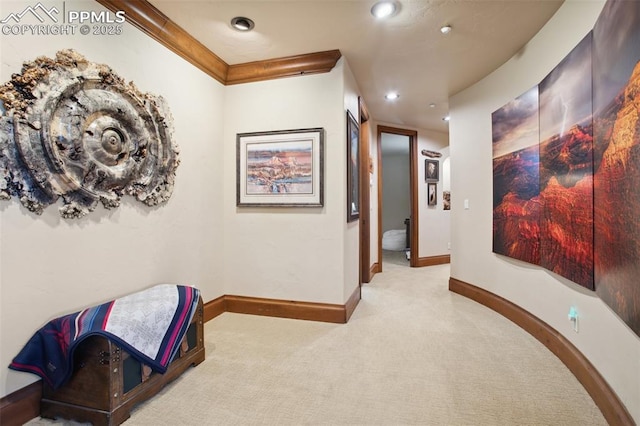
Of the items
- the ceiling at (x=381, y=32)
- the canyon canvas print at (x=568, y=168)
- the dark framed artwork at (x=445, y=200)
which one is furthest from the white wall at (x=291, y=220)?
the dark framed artwork at (x=445, y=200)

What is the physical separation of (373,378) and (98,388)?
4.91ft

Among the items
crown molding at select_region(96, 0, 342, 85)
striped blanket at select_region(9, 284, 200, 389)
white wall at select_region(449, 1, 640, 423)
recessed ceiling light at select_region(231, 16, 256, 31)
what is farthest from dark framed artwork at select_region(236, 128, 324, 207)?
white wall at select_region(449, 1, 640, 423)

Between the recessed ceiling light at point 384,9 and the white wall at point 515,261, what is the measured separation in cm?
119

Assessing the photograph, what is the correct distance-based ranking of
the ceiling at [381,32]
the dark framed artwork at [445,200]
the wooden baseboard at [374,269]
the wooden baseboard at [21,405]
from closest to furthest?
the wooden baseboard at [21,405], the ceiling at [381,32], the wooden baseboard at [374,269], the dark framed artwork at [445,200]

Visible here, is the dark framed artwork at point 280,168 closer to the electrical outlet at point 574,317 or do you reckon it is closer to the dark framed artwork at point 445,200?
the electrical outlet at point 574,317

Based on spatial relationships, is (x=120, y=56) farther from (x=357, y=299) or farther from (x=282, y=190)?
(x=357, y=299)

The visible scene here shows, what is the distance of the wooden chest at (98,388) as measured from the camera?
1.44 m

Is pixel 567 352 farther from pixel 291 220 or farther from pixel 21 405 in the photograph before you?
pixel 21 405

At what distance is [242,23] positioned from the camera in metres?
2.29

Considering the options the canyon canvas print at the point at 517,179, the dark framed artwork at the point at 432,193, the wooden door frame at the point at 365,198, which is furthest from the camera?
the dark framed artwork at the point at 432,193

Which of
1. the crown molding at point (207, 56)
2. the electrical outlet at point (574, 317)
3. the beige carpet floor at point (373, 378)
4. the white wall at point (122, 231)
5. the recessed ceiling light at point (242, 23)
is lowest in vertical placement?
the beige carpet floor at point (373, 378)

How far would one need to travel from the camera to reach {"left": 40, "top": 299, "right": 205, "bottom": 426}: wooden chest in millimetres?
1442

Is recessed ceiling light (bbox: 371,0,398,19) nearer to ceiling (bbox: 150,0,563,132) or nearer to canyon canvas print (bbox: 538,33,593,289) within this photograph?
ceiling (bbox: 150,0,563,132)

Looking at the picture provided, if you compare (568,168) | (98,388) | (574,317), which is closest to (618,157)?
(568,168)
